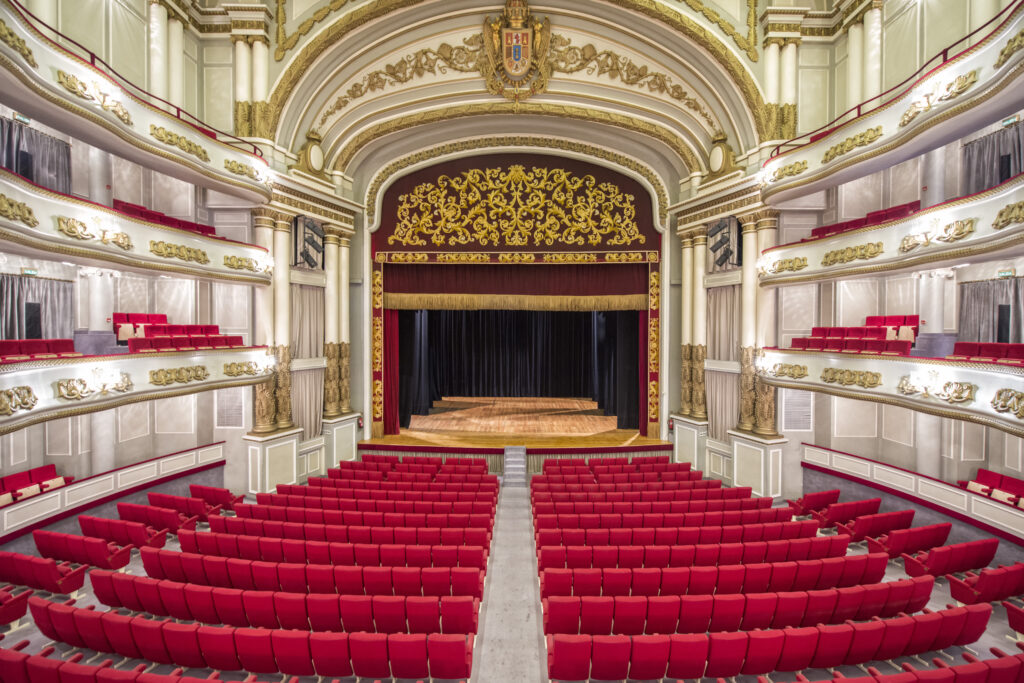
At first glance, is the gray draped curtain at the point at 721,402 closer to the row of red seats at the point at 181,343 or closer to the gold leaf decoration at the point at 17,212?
the row of red seats at the point at 181,343

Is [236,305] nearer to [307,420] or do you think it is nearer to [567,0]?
[307,420]

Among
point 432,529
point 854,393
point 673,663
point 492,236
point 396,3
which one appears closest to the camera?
point 673,663

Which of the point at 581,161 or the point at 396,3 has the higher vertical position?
the point at 396,3

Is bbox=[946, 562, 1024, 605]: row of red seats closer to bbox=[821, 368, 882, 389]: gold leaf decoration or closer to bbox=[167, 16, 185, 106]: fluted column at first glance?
bbox=[821, 368, 882, 389]: gold leaf decoration

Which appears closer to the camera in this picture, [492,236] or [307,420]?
[307,420]

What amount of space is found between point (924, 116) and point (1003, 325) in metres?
4.09

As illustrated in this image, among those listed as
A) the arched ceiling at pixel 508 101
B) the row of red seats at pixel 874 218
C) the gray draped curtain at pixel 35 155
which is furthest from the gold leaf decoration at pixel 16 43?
the row of red seats at pixel 874 218

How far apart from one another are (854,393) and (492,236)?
8.96 meters

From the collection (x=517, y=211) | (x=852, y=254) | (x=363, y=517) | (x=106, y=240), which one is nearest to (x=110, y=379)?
(x=106, y=240)

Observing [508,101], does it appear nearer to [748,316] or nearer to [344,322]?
[344,322]

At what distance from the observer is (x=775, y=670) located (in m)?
4.37

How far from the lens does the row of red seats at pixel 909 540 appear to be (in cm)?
683

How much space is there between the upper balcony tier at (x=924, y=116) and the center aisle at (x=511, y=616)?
8.26m

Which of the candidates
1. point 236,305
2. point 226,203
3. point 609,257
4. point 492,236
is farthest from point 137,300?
point 609,257
